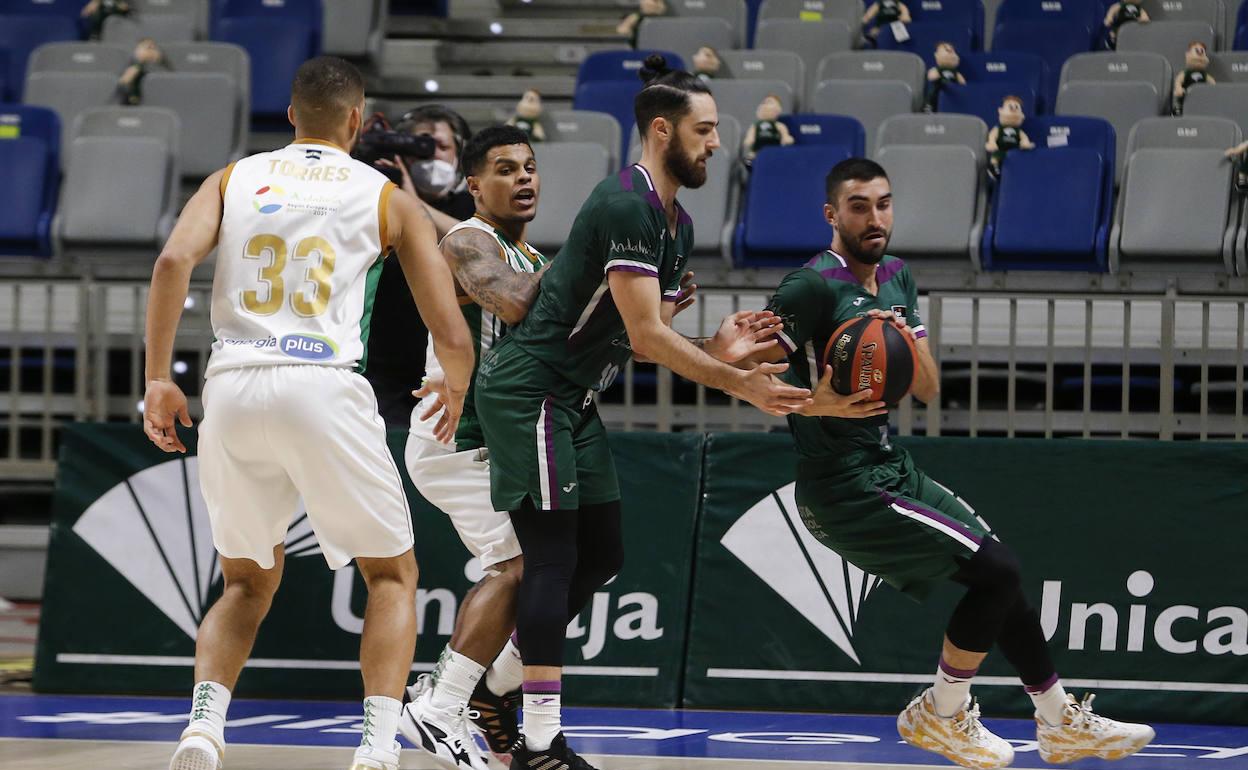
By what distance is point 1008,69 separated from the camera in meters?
11.7

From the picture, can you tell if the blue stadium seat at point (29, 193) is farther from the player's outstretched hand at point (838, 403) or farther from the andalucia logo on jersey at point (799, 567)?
the player's outstretched hand at point (838, 403)

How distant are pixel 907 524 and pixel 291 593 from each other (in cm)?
290

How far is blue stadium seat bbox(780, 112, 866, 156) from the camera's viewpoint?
10805 millimetres

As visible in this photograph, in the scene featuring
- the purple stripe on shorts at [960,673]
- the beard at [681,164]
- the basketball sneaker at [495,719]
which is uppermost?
the beard at [681,164]

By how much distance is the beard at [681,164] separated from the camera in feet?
14.2

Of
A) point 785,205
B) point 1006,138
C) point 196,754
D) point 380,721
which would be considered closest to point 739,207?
point 785,205

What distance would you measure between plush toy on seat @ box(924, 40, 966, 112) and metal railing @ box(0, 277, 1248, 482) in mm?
2923

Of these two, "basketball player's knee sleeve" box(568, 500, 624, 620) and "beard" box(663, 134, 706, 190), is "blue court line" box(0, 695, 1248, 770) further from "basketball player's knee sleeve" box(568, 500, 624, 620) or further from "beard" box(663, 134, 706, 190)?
"beard" box(663, 134, 706, 190)

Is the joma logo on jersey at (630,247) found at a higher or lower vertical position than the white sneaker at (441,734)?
higher

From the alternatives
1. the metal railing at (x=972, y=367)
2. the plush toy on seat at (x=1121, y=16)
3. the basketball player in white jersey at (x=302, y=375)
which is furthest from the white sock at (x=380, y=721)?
the plush toy on seat at (x=1121, y=16)

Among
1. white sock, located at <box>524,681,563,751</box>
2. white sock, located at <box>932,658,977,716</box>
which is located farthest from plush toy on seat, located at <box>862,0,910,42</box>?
white sock, located at <box>524,681,563,751</box>

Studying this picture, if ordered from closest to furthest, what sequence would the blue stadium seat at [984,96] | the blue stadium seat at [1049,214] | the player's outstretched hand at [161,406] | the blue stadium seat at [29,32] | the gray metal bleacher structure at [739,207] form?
the player's outstretched hand at [161,406]
the gray metal bleacher structure at [739,207]
the blue stadium seat at [1049,214]
the blue stadium seat at [984,96]
the blue stadium seat at [29,32]

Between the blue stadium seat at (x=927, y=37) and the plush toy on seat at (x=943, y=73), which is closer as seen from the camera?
the plush toy on seat at (x=943, y=73)

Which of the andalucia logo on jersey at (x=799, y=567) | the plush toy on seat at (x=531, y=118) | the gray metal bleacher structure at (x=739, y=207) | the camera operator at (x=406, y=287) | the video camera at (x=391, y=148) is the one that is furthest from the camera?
the plush toy on seat at (x=531, y=118)
